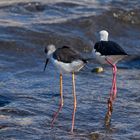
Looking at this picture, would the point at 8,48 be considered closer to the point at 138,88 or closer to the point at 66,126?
the point at 138,88

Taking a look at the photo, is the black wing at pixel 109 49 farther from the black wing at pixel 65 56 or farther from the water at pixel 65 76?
the water at pixel 65 76

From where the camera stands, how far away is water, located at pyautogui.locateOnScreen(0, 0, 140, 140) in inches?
326

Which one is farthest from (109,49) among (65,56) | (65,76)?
(65,76)

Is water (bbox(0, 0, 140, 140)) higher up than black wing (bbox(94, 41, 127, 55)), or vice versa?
black wing (bbox(94, 41, 127, 55))

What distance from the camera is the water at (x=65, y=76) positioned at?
827 centimetres

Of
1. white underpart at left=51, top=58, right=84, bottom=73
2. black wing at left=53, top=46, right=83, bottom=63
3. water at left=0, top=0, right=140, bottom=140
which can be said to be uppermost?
black wing at left=53, top=46, right=83, bottom=63

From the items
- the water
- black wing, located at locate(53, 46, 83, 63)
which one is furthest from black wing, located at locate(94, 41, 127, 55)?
the water

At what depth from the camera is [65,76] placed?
1094 cm

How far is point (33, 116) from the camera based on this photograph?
28.3 feet

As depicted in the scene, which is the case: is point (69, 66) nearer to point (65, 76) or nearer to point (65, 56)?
point (65, 56)

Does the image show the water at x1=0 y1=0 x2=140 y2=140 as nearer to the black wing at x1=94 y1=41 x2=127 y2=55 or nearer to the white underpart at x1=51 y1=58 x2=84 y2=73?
the white underpart at x1=51 y1=58 x2=84 y2=73

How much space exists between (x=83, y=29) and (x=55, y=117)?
5.96 metres

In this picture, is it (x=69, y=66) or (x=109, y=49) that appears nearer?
(x=69, y=66)

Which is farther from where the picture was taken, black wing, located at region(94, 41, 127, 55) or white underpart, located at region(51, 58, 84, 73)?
black wing, located at region(94, 41, 127, 55)
